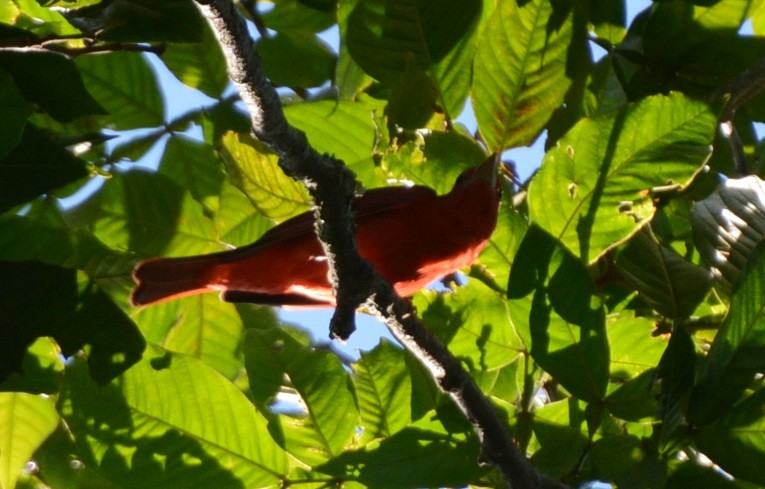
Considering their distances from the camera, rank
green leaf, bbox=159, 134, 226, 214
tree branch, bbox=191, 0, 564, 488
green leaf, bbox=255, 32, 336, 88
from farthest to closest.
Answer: green leaf, bbox=255, 32, 336, 88 < green leaf, bbox=159, 134, 226, 214 < tree branch, bbox=191, 0, 564, 488

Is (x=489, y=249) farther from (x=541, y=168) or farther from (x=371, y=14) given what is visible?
(x=371, y=14)

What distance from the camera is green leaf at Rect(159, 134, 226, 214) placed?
3.05 m

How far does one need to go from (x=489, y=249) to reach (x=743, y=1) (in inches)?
40.3

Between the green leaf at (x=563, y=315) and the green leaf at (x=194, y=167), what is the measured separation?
1.25 m

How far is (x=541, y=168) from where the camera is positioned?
2305 millimetres

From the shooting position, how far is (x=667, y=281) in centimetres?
233

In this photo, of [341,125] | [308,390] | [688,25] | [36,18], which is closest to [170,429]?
[308,390]

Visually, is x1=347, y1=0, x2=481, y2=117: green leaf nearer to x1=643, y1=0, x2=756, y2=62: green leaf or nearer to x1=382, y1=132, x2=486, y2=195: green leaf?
x1=382, y1=132, x2=486, y2=195: green leaf

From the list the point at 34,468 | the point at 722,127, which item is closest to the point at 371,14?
the point at 722,127

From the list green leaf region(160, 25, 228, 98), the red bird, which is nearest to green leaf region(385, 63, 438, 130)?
the red bird

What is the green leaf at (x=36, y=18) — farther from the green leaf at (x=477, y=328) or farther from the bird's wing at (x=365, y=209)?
the green leaf at (x=477, y=328)

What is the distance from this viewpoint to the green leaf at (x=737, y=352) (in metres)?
1.96

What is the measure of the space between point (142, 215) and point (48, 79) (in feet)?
2.12

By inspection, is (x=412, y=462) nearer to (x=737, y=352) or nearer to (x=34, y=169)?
(x=737, y=352)
